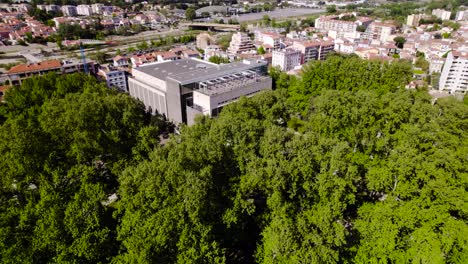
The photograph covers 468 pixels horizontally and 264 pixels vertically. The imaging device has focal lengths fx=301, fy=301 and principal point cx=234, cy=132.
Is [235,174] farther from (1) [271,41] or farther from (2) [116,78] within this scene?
(1) [271,41]

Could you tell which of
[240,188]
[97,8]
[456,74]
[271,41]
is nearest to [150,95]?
[240,188]

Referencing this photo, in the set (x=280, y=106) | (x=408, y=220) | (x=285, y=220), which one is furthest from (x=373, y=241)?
(x=280, y=106)

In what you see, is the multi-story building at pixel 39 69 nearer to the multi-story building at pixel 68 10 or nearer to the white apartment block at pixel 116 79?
the white apartment block at pixel 116 79

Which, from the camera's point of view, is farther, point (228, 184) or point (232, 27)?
point (232, 27)

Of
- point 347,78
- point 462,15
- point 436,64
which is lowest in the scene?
point 436,64

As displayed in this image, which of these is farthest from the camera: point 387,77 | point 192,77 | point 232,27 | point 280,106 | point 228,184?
point 232,27

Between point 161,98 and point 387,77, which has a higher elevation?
point 387,77

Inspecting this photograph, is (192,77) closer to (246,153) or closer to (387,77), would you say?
(246,153)

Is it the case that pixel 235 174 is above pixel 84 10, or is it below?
below
